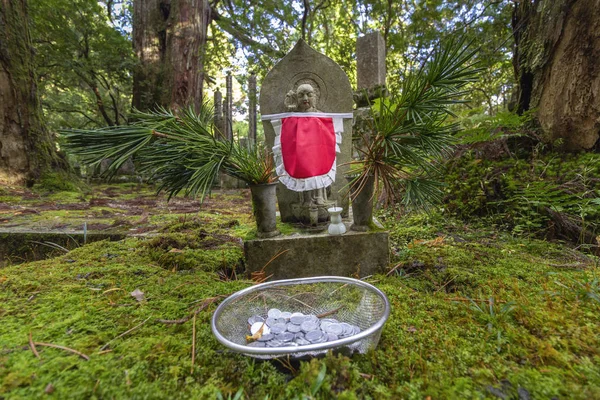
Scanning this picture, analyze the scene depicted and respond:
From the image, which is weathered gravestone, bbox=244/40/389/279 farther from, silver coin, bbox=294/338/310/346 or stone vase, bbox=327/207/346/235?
silver coin, bbox=294/338/310/346

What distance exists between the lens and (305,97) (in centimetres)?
191

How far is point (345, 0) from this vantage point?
275 inches

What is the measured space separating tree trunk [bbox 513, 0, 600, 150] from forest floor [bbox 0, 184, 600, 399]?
135 centimetres

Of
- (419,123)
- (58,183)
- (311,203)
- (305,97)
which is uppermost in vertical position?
(305,97)

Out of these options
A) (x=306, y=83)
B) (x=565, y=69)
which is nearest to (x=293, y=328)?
(x=306, y=83)

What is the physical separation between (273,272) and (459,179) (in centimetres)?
245

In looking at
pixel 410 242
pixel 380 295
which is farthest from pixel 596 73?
pixel 380 295

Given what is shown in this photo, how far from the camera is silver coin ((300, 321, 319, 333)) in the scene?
3.45ft

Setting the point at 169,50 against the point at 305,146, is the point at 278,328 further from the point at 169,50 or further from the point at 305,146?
the point at 169,50

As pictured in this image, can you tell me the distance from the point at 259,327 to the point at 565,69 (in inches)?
139

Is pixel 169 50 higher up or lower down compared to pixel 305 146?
higher up

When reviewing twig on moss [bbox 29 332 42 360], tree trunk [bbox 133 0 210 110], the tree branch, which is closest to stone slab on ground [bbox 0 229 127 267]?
twig on moss [bbox 29 332 42 360]

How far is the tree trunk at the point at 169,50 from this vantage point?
609cm

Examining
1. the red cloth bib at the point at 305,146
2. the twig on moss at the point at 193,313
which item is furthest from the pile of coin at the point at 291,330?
the red cloth bib at the point at 305,146
